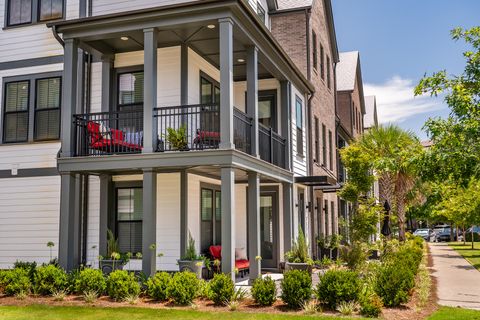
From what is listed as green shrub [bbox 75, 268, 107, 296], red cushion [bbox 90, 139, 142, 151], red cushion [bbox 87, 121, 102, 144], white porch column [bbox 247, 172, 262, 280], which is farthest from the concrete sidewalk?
red cushion [bbox 87, 121, 102, 144]

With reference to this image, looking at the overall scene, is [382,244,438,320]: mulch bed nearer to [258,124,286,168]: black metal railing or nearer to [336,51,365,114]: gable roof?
[258,124,286,168]: black metal railing

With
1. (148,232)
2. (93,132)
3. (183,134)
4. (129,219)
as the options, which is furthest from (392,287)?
(93,132)

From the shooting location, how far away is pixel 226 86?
40.0 ft

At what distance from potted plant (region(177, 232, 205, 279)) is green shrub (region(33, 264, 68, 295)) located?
9.29 ft

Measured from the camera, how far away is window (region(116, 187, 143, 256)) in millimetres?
14695

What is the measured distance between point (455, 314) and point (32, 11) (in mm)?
14610

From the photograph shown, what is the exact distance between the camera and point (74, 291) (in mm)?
12133

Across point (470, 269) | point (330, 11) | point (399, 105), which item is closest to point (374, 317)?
point (470, 269)

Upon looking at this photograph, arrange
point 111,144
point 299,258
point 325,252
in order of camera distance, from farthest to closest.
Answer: point 325,252 → point 299,258 → point 111,144

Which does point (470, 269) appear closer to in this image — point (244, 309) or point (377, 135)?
point (377, 135)

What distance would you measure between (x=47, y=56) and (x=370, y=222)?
11.6 meters

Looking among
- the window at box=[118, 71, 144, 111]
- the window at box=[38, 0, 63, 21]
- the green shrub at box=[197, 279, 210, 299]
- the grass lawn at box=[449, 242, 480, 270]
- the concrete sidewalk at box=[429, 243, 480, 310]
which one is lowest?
the grass lawn at box=[449, 242, 480, 270]

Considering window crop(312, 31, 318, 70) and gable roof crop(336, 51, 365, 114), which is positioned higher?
gable roof crop(336, 51, 365, 114)

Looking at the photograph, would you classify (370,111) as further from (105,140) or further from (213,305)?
(213,305)
